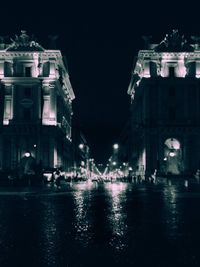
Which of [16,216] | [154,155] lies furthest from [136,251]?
[154,155]

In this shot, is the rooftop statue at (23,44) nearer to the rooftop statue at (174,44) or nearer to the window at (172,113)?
the rooftop statue at (174,44)

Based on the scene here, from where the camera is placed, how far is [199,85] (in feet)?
292

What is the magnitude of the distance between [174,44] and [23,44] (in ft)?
89.8

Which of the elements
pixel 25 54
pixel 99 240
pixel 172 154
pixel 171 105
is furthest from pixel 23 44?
pixel 99 240

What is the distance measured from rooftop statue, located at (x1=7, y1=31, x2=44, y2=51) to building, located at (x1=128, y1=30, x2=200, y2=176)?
19333 millimetres

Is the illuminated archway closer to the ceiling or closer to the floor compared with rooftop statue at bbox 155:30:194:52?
closer to the floor

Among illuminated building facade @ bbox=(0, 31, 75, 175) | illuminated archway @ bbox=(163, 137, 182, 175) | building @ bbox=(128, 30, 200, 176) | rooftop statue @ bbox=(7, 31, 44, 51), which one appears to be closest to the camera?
building @ bbox=(128, 30, 200, 176)

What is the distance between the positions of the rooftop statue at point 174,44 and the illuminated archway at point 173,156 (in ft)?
53.5

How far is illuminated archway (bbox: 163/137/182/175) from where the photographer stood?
87.8 m

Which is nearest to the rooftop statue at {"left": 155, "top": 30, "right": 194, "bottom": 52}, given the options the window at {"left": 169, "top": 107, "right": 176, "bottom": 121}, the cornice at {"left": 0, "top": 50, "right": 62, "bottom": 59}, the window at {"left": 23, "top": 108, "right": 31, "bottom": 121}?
the window at {"left": 169, "top": 107, "right": 176, "bottom": 121}

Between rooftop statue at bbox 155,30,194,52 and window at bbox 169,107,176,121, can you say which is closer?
window at bbox 169,107,176,121

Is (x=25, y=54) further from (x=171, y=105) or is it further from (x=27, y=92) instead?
(x=171, y=105)

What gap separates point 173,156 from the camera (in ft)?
290

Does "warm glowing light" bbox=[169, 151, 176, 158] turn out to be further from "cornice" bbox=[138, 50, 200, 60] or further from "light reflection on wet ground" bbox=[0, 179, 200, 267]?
"light reflection on wet ground" bbox=[0, 179, 200, 267]
